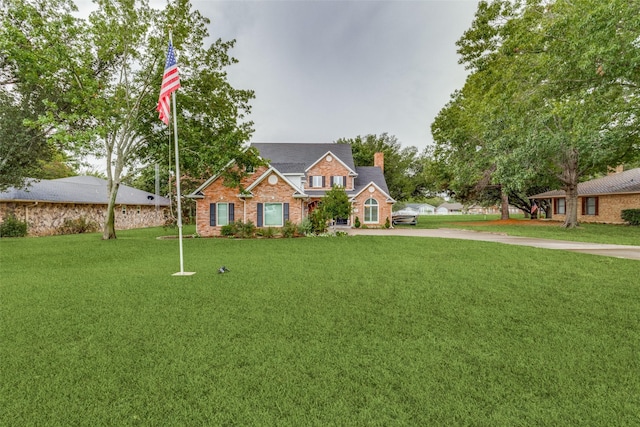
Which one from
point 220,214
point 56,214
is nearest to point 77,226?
point 56,214

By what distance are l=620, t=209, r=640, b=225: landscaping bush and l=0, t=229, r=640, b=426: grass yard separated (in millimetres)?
24482

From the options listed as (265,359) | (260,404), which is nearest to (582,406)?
(260,404)

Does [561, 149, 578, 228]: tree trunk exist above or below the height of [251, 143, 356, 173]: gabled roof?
below

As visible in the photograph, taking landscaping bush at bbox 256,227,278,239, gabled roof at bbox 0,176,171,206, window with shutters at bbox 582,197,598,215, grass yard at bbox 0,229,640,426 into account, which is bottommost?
grass yard at bbox 0,229,640,426

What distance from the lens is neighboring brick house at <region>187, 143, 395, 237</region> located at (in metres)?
19.4

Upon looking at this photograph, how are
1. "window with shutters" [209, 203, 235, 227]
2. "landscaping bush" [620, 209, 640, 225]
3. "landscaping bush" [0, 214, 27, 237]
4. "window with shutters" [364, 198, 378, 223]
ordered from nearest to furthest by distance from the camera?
"landscaping bush" [0, 214, 27, 237] < "window with shutters" [209, 203, 235, 227] < "landscaping bush" [620, 209, 640, 225] < "window with shutters" [364, 198, 378, 223]

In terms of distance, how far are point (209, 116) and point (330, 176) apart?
14117mm

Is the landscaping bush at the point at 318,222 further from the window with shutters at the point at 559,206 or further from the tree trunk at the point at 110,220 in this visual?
the window with shutters at the point at 559,206

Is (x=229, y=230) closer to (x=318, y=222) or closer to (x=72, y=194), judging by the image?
(x=318, y=222)

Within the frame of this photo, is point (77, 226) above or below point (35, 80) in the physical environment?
below

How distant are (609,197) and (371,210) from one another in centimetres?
2210

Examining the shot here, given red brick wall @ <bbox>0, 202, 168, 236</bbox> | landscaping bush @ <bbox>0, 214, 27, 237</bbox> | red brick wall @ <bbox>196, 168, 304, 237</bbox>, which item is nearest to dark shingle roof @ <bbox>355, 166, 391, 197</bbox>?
red brick wall @ <bbox>196, 168, 304, 237</bbox>

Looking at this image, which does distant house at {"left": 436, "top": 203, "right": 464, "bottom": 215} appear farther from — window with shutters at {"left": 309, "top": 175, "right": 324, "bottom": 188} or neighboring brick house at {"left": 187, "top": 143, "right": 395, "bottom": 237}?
window with shutters at {"left": 309, "top": 175, "right": 324, "bottom": 188}

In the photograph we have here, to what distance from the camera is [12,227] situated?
19.1 meters
